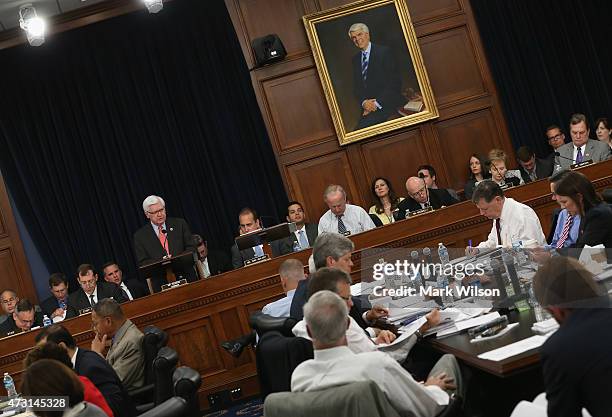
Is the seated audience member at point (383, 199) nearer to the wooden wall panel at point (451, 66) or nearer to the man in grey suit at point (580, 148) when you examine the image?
the wooden wall panel at point (451, 66)

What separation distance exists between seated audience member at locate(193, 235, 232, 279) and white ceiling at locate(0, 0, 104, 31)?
2.75 meters

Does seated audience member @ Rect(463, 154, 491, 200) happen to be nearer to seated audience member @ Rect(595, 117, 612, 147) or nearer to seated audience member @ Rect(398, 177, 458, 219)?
seated audience member @ Rect(398, 177, 458, 219)

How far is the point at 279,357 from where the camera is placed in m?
4.33

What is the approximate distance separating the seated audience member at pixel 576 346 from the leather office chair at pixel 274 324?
7.32ft

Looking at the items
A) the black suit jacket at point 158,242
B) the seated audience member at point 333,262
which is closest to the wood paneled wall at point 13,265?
the black suit jacket at point 158,242

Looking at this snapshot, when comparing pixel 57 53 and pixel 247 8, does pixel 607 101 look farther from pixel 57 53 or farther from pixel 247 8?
pixel 57 53

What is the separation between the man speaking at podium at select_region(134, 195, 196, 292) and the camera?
29.8 ft

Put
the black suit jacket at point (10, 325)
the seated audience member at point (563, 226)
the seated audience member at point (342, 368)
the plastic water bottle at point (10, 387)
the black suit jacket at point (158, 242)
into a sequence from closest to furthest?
the seated audience member at point (342, 368)
the seated audience member at point (563, 226)
the plastic water bottle at point (10, 387)
the black suit jacket at point (10, 325)
the black suit jacket at point (158, 242)

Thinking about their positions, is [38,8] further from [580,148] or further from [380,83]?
[580,148]

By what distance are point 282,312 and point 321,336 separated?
2.51 metres

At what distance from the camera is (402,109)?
33.6ft

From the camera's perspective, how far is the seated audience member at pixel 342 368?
3.25 meters

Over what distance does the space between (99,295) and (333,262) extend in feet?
14.8

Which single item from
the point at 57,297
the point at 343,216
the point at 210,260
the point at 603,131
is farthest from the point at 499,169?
the point at 57,297
